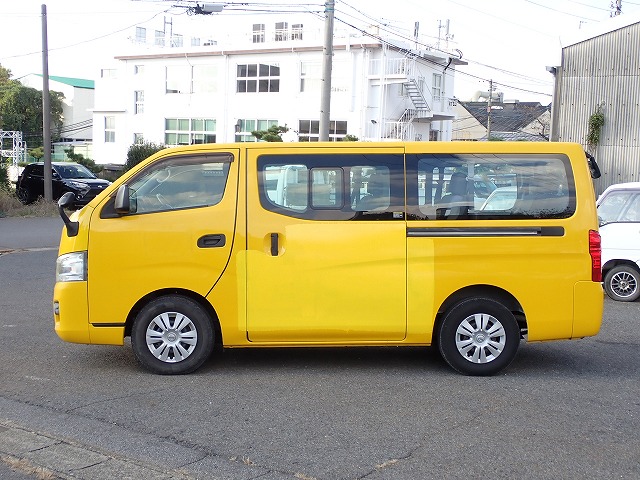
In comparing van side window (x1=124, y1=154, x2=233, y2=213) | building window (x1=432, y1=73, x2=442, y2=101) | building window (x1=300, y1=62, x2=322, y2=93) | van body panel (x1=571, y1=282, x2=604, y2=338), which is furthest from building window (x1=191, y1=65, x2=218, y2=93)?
van body panel (x1=571, y1=282, x2=604, y2=338)

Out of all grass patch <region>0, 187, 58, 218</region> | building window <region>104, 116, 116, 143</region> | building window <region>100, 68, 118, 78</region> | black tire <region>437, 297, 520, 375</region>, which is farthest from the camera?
building window <region>100, 68, 118, 78</region>

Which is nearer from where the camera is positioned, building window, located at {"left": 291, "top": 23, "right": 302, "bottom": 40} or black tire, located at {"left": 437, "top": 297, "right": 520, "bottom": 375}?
black tire, located at {"left": 437, "top": 297, "right": 520, "bottom": 375}

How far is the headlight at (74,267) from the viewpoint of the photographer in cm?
762

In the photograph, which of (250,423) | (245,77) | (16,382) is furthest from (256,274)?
(245,77)

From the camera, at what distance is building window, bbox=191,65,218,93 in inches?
1959

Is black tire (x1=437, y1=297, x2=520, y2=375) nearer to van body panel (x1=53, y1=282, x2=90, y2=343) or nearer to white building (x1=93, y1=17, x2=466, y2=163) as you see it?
van body panel (x1=53, y1=282, x2=90, y2=343)

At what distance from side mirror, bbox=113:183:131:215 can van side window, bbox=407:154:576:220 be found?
2466 millimetres

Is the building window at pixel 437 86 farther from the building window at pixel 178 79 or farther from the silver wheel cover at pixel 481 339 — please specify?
the silver wheel cover at pixel 481 339

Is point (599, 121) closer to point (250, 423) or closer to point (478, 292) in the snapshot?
point (478, 292)

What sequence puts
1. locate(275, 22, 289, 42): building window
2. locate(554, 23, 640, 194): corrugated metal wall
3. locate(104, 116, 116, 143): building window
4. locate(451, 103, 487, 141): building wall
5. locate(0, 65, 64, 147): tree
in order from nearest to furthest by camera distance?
locate(554, 23, 640, 194): corrugated metal wall, locate(275, 22, 289, 42): building window, locate(104, 116, 116, 143): building window, locate(0, 65, 64, 147): tree, locate(451, 103, 487, 141): building wall

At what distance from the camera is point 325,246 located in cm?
762

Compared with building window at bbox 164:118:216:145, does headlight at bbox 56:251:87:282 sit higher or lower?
lower

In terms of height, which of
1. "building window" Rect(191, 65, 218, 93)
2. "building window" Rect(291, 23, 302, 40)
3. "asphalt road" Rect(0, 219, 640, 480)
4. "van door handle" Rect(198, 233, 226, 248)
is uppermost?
"building window" Rect(291, 23, 302, 40)

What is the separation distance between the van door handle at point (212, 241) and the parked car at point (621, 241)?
6.87m
